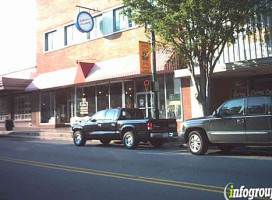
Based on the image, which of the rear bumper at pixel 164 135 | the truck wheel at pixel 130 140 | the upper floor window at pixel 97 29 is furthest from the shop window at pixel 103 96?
the rear bumper at pixel 164 135

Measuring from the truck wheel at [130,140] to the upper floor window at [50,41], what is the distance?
1690 cm

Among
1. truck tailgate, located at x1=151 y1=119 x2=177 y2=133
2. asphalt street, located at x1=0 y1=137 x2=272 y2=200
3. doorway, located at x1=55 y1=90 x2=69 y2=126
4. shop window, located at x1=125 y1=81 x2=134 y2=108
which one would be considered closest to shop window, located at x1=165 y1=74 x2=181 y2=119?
shop window, located at x1=125 y1=81 x2=134 y2=108

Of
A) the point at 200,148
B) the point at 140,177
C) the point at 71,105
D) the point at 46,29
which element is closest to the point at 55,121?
the point at 71,105

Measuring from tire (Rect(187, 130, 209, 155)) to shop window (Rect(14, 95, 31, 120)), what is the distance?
22.3 m

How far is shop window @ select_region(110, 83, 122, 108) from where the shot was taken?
77.8 ft

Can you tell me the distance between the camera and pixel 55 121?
28.7 m

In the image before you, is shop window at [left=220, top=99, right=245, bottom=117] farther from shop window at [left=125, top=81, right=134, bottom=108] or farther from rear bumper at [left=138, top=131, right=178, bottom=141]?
shop window at [left=125, top=81, right=134, bottom=108]

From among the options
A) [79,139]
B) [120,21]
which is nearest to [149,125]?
[79,139]

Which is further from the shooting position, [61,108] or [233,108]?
[61,108]

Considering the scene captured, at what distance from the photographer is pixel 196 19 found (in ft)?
41.8

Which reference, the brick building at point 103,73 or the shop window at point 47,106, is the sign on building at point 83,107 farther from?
the shop window at point 47,106

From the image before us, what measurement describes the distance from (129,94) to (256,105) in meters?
13.2

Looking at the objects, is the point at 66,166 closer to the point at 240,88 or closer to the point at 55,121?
the point at 240,88
